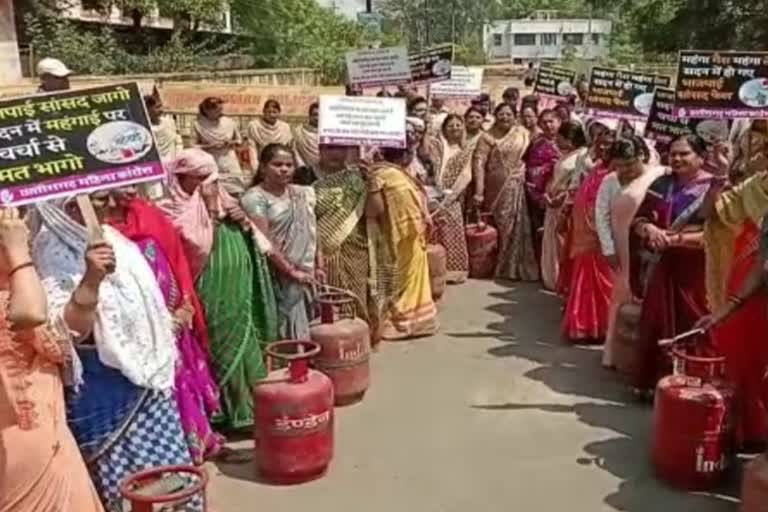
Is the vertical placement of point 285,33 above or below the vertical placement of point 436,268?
above

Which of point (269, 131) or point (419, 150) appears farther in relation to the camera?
point (269, 131)

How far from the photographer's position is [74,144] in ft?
9.86

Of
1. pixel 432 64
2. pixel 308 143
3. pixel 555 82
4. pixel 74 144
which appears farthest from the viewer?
pixel 555 82

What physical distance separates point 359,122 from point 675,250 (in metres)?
2.12

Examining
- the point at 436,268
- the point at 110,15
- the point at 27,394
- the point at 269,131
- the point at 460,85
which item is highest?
the point at 110,15

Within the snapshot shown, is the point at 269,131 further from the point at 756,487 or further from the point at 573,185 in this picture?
the point at 756,487

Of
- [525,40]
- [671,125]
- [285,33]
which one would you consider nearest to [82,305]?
[671,125]

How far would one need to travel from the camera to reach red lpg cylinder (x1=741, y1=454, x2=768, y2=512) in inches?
139

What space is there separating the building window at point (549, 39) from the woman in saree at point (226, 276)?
88.3 meters

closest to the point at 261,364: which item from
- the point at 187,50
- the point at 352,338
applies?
the point at 352,338

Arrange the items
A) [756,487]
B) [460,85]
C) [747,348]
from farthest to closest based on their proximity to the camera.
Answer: [460,85] → [747,348] → [756,487]

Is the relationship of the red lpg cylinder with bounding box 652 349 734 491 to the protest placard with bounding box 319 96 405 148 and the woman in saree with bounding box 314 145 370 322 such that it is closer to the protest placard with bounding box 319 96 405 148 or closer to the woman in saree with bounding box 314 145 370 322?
the woman in saree with bounding box 314 145 370 322

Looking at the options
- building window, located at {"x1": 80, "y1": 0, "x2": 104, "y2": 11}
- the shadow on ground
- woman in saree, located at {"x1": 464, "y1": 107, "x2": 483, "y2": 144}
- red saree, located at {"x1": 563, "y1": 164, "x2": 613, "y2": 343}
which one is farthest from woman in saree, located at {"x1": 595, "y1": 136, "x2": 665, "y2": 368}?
building window, located at {"x1": 80, "y1": 0, "x2": 104, "y2": 11}

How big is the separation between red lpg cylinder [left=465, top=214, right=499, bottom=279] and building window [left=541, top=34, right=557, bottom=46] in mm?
84276
